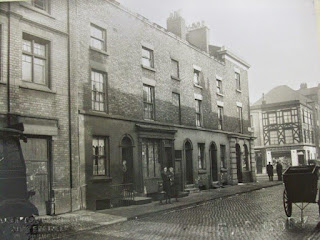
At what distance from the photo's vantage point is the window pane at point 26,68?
10.1m

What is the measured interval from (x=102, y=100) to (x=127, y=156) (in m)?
2.49

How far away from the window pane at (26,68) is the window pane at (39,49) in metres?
0.45

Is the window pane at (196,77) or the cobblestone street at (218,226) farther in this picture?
the window pane at (196,77)

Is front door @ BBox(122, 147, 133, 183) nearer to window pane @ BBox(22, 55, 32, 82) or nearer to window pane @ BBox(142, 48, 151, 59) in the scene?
window pane @ BBox(142, 48, 151, 59)

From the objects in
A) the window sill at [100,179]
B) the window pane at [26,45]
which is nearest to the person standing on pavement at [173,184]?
the window sill at [100,179]

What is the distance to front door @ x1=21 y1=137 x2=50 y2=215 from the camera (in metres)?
9.96

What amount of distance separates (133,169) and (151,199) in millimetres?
1415

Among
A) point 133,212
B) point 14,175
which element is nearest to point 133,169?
point 133,212

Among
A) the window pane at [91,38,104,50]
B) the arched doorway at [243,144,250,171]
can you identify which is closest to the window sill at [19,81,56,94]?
the window pane at [91,38,104,50]

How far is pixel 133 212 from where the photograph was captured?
11.4 meters

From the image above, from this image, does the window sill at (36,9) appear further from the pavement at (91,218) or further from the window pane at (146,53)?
the pavement at (91,218)

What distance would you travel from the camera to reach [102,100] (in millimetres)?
13391

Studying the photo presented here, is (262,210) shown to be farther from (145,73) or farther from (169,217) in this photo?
(145,73)

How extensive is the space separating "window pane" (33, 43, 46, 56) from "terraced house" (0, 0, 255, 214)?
0.07 meters
